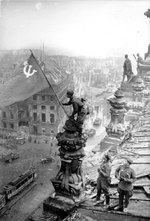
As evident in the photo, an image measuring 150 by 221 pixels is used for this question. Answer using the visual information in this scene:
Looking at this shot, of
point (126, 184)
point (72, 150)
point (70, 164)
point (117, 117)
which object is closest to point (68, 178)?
point (70, 164)

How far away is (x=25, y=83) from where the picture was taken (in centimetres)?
2638

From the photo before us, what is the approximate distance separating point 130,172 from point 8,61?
146 feet

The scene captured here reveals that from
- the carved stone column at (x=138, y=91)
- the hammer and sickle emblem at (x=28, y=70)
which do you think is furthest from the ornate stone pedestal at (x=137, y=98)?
the hammer and sickle emblem at (x=28, y=70)

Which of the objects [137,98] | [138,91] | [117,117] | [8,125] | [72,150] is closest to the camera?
[72,150]

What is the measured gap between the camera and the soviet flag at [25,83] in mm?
25422

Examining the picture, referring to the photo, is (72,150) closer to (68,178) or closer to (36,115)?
(68,178)

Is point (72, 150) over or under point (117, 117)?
over

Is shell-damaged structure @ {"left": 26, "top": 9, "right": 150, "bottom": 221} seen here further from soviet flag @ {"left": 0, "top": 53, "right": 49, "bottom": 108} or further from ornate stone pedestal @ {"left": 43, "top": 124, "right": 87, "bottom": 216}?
soviet flag @ {"left": 0, "top": 53, "right": 49, "bottom": 108}

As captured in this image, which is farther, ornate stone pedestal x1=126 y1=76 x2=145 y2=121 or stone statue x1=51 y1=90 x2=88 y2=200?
ornate stone pedestal x1=126 y1=76 x2=145 y2=121

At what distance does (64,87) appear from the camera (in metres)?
49.4

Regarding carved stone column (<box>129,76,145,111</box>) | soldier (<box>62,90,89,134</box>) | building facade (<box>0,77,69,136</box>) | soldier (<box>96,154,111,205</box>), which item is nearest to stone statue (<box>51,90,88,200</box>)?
soldier (<box>62,90,89,134</box>)

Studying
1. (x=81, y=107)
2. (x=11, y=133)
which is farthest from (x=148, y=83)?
(x=11, y=133)

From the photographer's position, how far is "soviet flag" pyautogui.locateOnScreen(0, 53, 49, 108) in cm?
2542

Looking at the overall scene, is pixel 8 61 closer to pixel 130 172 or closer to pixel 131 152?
pixel 131 152
